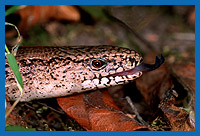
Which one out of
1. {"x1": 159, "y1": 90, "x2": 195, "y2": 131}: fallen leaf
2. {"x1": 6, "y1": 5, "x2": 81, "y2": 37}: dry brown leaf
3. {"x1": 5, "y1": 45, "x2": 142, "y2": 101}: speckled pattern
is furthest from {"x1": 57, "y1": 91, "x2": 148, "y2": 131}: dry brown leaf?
{"x1": 6, "y1": 5, "x2": 81, "y2": 37}: dry brown leaf

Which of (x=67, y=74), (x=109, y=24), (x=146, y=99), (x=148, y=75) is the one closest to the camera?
(x=67, y=74)

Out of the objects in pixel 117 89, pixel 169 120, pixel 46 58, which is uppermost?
pixel 46 58

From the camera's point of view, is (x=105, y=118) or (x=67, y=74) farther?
(x=67, y=74)

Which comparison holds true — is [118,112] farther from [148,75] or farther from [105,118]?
[148,75]

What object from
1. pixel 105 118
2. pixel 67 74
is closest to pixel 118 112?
pixel 105 118

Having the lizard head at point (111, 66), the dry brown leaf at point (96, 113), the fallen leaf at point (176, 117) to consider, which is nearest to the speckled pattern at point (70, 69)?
the lizard head at point (111, 66)

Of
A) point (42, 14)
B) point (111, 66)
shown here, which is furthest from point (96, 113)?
point (42, 14)

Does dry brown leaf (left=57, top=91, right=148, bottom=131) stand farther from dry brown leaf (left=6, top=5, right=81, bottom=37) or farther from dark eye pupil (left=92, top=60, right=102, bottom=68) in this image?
dry brown leaf (left=6, top=5, right=81, bottom=37)

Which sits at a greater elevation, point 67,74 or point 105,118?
point 67,74

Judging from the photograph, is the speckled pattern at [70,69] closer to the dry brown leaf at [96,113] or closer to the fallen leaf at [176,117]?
the dry brown leaf at [96,113]

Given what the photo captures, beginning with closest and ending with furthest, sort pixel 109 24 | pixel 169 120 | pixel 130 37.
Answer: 1. pixel 169 120
2. pixel 130 37
3. pixel 109 24
